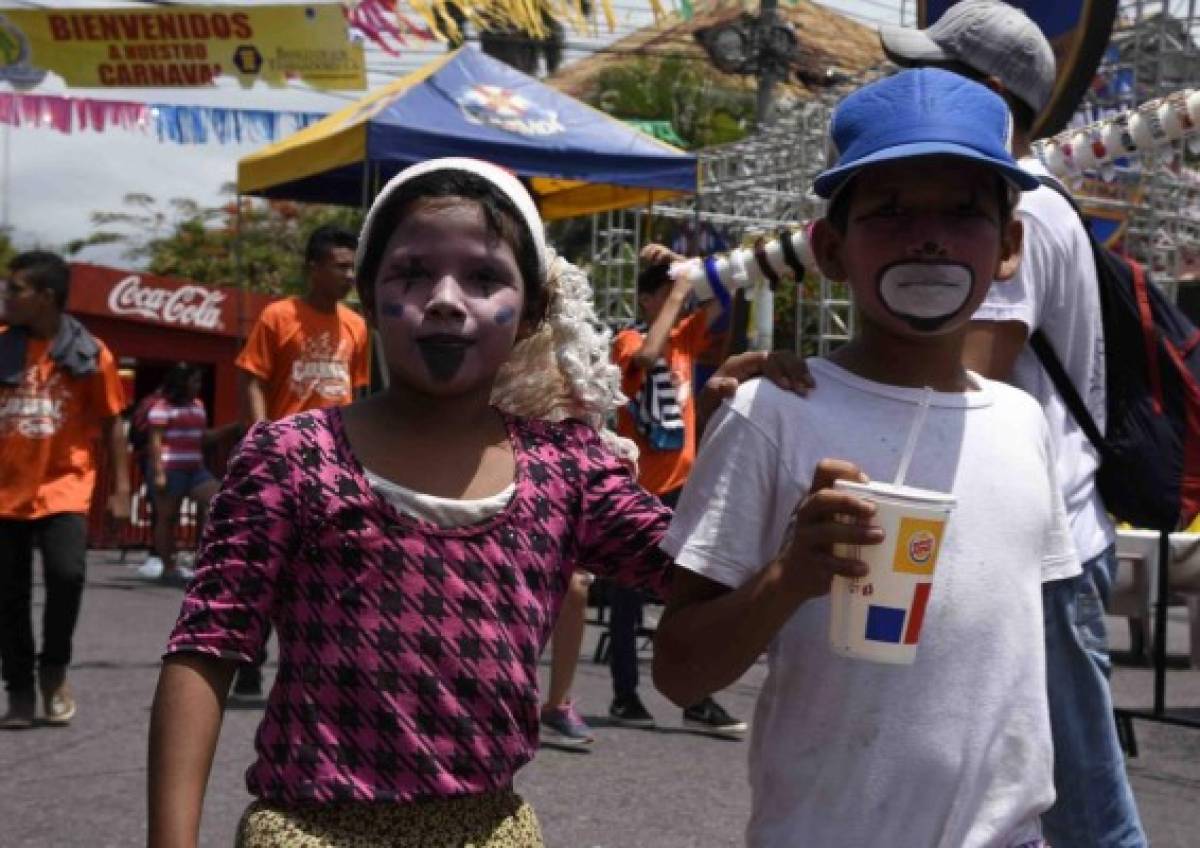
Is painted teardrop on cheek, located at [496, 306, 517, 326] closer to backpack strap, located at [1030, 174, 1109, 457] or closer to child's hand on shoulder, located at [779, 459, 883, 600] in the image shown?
child's hand on shoulder, located at [779, 459, 883, 600]

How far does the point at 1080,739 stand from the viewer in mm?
3074

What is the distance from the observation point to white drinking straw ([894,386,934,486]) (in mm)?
2170

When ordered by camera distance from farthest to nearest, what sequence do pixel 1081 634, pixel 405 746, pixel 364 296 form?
pixel 1081 634
pixel 364 296
pixel 405 746

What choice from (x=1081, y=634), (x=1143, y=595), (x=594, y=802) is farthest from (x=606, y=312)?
A: (x=1081, y=634)

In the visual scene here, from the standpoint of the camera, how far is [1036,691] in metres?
2.35

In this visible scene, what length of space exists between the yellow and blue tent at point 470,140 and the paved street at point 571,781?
289 cm

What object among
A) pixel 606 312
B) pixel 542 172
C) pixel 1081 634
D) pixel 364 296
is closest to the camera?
pixel 364 296

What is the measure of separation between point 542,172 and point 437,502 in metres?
8.07

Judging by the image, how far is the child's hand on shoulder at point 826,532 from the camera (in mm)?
1982

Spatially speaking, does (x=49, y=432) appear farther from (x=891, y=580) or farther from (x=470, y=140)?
(x=891, y=580)

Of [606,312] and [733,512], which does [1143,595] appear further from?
[606,312]

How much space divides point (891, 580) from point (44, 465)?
5941 mm

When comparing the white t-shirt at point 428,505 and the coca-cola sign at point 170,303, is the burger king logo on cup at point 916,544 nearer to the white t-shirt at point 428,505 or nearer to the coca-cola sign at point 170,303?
the white t-shirt at point 428,505

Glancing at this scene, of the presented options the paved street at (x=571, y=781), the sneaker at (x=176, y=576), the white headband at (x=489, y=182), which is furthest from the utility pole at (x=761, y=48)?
Result: the white headband at (x=489, y=182)
